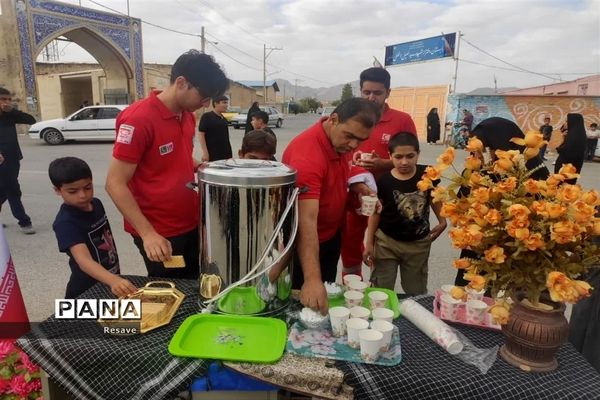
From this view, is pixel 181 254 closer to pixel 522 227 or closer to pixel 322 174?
pixel 322 174

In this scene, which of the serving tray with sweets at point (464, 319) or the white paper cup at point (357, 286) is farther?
the white paper cup at point (357, 286)

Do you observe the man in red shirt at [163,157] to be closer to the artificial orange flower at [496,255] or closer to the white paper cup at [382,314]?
the white paper cup at [382,314]

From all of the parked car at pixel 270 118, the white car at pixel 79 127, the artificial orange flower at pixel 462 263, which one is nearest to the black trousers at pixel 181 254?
the artificial orange flower at pixel 462 263

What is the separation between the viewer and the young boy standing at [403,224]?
7.23 feet

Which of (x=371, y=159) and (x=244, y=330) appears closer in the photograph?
(x=244, y=330)

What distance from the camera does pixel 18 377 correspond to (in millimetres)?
1486

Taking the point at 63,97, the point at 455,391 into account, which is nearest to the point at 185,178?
the point at 455,391

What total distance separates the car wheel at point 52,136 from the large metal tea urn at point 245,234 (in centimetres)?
1231

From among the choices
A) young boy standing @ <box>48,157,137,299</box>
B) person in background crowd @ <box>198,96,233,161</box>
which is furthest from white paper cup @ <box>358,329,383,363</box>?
person in background crowd @ <box>198,96,233,161</box>

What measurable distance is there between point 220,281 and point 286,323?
26 cm

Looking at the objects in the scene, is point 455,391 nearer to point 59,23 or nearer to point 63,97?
point 59,23

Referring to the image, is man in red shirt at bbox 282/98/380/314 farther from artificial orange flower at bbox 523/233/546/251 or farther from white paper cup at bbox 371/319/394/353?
artificial orange flower at bbox 523/233/546/251

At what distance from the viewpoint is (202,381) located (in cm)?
117

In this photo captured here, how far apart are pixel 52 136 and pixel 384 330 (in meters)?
12.9
